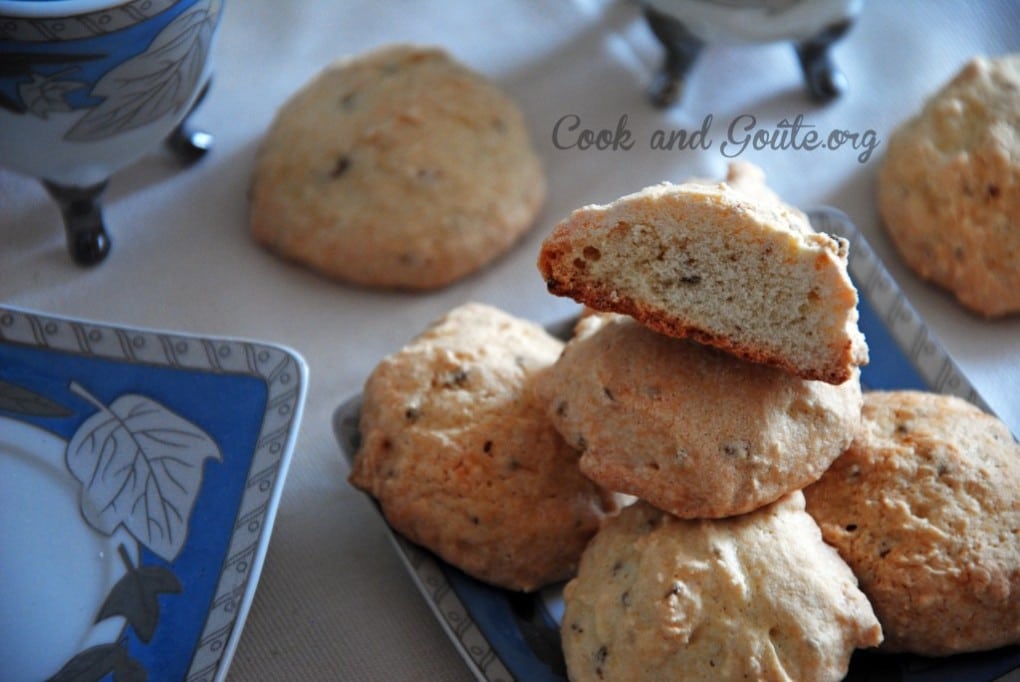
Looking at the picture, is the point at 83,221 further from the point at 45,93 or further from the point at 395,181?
the point at 395,181

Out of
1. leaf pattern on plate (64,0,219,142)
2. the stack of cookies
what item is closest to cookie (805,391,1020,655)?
the stack of cookies

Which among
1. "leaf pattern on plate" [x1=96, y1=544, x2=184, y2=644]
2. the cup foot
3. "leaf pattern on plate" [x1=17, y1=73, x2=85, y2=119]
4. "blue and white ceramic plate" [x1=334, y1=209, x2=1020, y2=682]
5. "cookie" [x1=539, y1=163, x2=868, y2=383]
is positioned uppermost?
"leaf pattern on plate" [x1=17, y1=73, x2=85, y2=119]

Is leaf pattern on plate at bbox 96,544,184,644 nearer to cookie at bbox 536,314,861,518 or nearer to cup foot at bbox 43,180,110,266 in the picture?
cookie at bbox 536,314,861,518

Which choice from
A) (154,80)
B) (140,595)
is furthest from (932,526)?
(154,80)

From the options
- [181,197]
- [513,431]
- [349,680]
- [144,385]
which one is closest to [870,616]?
[513,431]

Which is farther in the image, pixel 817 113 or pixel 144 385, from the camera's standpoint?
pixel 817 113

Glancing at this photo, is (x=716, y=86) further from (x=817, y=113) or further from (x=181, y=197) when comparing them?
(x=181, y=197)
